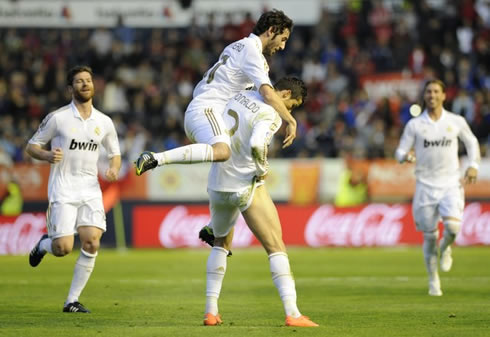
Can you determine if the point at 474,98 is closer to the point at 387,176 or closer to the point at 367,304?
the point at 387,176

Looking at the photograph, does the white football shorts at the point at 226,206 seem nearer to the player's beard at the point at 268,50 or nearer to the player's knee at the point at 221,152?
the player's knee at the point at 221,152

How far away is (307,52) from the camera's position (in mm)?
31562

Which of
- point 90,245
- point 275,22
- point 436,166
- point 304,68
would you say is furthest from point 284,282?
point 304,68

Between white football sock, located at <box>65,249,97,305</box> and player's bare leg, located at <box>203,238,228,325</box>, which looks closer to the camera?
player's bare leg, located at <box>203,238,228,325</box>

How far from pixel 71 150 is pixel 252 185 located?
2.90 metres

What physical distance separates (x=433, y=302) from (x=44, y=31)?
21.5 metres

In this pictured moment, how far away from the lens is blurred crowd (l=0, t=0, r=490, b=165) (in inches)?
1093

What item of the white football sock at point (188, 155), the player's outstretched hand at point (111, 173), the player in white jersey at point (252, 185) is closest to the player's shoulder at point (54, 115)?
the player's outstretched hand at point (111, 173)

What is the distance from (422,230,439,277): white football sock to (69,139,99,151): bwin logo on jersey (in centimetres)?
499

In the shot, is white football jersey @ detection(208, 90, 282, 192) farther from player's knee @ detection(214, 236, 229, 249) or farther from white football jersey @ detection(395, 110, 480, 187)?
white football jersey @ detection(395, 110, 480, 187)

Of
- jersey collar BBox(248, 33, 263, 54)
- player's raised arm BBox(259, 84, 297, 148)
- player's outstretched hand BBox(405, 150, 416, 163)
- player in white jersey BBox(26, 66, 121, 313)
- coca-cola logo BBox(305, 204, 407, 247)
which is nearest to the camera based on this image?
player's raised arm BBox(259, 84, 297, 148)

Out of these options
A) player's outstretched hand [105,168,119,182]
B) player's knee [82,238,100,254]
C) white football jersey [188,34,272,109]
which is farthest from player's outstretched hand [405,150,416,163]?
player's knee [82,238,100,254]

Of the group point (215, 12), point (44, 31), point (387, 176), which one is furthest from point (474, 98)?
point (44, 31)

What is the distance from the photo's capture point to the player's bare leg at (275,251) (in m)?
9.92
